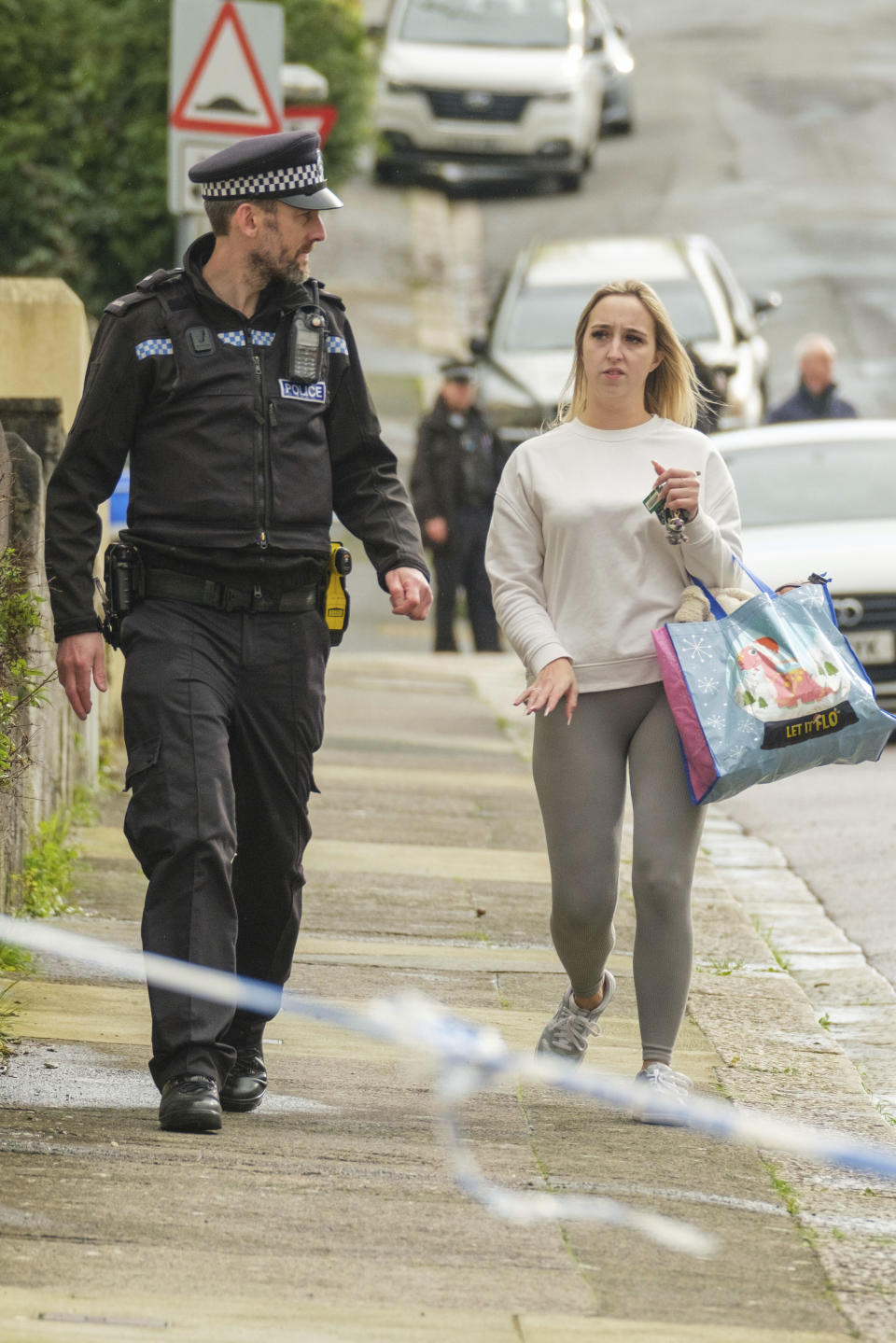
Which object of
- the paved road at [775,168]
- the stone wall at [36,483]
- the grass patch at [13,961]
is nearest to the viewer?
the grass patch at [13,961]

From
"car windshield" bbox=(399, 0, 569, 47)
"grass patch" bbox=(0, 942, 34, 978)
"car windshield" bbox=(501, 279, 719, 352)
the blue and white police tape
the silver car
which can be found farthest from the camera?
"car windshield" bbox=(399, 0, 569, 47)

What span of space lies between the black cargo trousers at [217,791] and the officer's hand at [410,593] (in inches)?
7.0

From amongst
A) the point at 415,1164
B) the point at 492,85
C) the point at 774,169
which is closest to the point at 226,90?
the point at 415,1164

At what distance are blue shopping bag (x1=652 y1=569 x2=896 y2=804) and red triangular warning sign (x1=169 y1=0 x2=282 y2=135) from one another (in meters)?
5.27

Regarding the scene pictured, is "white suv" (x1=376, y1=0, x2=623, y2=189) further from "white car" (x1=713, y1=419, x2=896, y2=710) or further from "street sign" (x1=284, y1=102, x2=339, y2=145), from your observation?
"street sign" (x1=284, y1=102, x2=339, y2=145)

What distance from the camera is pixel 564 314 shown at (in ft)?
60.4

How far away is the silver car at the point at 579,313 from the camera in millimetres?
17203

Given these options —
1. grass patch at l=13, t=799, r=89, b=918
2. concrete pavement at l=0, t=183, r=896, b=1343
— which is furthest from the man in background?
grass patch at l=13, t=799, r=89, b=918

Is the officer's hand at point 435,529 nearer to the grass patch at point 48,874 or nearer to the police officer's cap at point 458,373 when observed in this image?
the police officer's cap at point 458,373

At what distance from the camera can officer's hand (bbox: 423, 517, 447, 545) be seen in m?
14.4

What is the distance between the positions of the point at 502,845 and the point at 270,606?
3701mm

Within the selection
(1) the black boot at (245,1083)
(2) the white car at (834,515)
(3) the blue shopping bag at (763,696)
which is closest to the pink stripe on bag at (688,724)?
(3) the blue shopping bag at (763,696)

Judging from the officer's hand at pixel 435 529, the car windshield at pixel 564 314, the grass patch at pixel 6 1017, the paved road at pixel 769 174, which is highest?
the grass patch at pixel 6 1017

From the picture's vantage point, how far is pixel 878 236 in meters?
30.2
